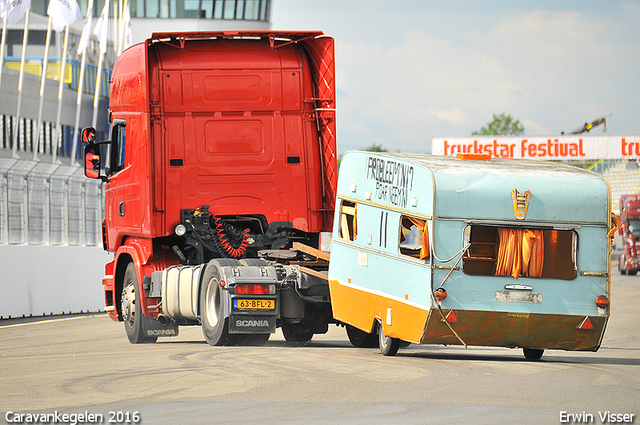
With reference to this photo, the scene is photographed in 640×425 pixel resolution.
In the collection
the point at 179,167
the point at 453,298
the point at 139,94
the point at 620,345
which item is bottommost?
the point at 620,345

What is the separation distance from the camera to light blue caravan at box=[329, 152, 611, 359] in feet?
41.5

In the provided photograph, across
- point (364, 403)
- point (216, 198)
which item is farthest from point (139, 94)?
point (364, 403)

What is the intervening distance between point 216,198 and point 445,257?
4.23 meters

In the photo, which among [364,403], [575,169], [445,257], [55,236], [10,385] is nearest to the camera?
[364,403]

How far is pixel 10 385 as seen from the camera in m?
10.9

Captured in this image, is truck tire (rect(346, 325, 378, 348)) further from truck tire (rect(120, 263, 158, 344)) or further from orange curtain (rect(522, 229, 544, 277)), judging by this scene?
orange curtain (rect(522, 229, 544, 277))

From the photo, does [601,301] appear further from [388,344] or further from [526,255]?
[388,344]

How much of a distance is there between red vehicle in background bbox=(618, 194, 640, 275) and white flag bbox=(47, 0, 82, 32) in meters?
23.7

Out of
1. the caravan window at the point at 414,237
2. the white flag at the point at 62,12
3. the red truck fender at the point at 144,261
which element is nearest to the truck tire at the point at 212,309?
the red truck fender at the point at 144,261

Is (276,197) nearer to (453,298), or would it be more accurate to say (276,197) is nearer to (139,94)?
(139,94)

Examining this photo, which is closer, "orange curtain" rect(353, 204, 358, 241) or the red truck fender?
"orange curtain" rect(353, 204, 358, 241)

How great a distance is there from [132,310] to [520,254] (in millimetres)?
6447

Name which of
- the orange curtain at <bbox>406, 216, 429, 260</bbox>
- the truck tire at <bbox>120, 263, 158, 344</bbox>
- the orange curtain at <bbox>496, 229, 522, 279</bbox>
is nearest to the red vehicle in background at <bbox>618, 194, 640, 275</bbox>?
the truck tire at <bbox>120, 263, 158, 344</bbox>

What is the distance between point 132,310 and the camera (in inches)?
668
